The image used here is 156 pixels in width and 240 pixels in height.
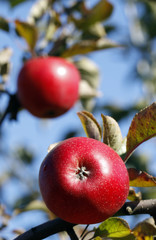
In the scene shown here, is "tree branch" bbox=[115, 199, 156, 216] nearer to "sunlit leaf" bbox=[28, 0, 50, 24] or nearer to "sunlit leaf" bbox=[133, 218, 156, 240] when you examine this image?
"sunlit leaf" bbox=[133, 218, 156, 240]

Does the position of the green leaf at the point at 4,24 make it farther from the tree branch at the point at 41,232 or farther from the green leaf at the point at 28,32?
the tree branch at the point at 41,232

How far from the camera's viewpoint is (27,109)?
190cm

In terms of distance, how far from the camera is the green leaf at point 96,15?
2035 millimetres

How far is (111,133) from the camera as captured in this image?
1.05m

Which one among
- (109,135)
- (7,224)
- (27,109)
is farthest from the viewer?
(27,109)

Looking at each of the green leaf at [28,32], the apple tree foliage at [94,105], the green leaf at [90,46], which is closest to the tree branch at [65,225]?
the apple tree foliage at [94,105]

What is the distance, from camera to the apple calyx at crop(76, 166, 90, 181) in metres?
0.89

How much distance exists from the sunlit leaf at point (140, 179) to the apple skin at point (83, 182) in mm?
51

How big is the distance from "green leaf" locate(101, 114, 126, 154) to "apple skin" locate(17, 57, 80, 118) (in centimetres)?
88

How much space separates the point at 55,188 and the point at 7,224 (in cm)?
54

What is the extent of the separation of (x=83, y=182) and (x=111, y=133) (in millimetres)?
206

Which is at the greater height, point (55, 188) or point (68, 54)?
point (68, 54)

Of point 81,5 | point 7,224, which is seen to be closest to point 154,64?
point 81,5

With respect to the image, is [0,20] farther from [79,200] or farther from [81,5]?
[79,200]
